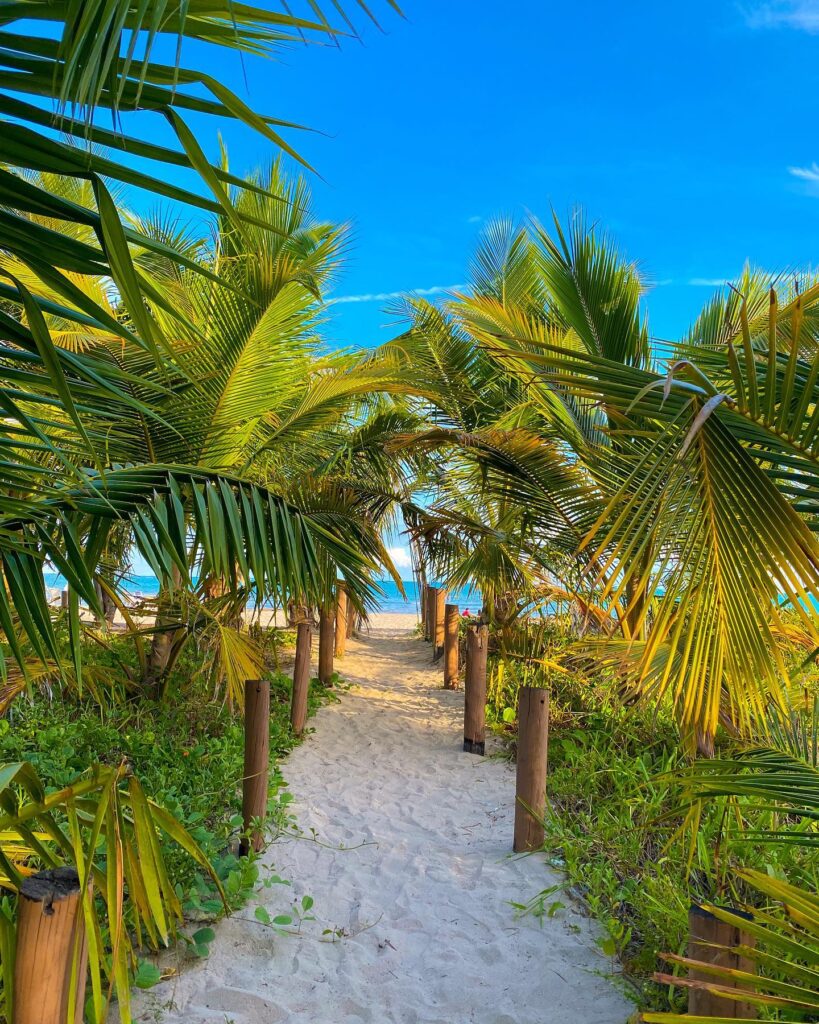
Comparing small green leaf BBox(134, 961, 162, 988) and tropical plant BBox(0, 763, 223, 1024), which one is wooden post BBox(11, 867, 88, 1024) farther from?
small green leaf BBox(134, 961, 162, 988)

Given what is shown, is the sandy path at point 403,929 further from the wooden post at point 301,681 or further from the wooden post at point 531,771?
the wooden post at point 301,681

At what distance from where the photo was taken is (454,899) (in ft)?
11.9

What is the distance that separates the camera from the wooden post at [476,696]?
5805 millimetres

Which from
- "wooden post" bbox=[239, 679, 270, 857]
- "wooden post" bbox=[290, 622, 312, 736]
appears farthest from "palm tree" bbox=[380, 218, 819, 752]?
"wooden post" bbox=[239, 679, 270, 857]

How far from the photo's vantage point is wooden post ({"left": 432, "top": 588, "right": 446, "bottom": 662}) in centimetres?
953

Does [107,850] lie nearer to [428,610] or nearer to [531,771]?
[531,771]

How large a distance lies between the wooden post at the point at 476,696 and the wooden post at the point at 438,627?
3531mm

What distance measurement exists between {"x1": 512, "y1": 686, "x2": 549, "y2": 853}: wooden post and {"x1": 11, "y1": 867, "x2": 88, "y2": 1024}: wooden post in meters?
2.82

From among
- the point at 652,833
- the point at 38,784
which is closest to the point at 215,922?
the point at 38,784

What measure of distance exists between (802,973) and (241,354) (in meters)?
4.15

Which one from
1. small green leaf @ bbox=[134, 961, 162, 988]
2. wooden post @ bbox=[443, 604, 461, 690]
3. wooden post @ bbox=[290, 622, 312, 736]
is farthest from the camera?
wooden post @ bbox=[443, 604, 461, 690]

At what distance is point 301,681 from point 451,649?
221cm

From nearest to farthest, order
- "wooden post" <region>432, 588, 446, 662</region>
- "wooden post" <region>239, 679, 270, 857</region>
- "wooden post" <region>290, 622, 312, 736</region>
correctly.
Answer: "wooden post" <region>239, 679, 270, 857</region>, "wooden post" <region>290, 622, 312, 736</region>, "wooden post" <region>432, 588, 446, 662</region>

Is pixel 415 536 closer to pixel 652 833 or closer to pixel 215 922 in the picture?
pixel 652 833
